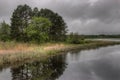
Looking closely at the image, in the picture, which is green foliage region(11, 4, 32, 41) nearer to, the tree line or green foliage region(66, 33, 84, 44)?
the tree line

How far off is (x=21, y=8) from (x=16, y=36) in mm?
8512

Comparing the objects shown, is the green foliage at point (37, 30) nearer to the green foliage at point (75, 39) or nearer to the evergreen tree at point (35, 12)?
the green foliage at point (75, 39)

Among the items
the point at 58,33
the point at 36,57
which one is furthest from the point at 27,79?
the point at 58,33

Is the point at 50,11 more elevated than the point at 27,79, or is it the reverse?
the point at 50,11

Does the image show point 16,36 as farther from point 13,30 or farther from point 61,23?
point 61,23

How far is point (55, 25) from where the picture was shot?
73875 mm

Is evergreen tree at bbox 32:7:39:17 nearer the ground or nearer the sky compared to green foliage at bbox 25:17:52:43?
nearer the sky

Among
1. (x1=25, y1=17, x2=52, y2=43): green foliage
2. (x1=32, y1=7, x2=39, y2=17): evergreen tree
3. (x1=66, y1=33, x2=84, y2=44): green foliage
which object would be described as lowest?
(x1=66, y1=33, x2=84, y2=44): green foliage

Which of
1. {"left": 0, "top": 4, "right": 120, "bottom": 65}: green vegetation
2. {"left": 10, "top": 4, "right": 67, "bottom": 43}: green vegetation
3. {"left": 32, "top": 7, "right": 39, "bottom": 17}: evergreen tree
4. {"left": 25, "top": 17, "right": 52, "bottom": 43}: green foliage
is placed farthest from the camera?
{"left": 32, "top": 7, "right": 39, "bottom": 17}: evergreen tree

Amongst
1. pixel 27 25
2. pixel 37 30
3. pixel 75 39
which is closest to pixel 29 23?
pixel 27 25

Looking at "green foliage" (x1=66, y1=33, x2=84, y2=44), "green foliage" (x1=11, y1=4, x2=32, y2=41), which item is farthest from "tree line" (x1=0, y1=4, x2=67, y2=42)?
"green foliage" (x1=66, y1=33, x2=84, y2=44)

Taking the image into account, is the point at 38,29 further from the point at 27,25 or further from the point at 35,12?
the point at 35,12

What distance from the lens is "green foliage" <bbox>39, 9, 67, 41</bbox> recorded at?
72875 mm

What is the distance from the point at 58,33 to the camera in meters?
75.9
